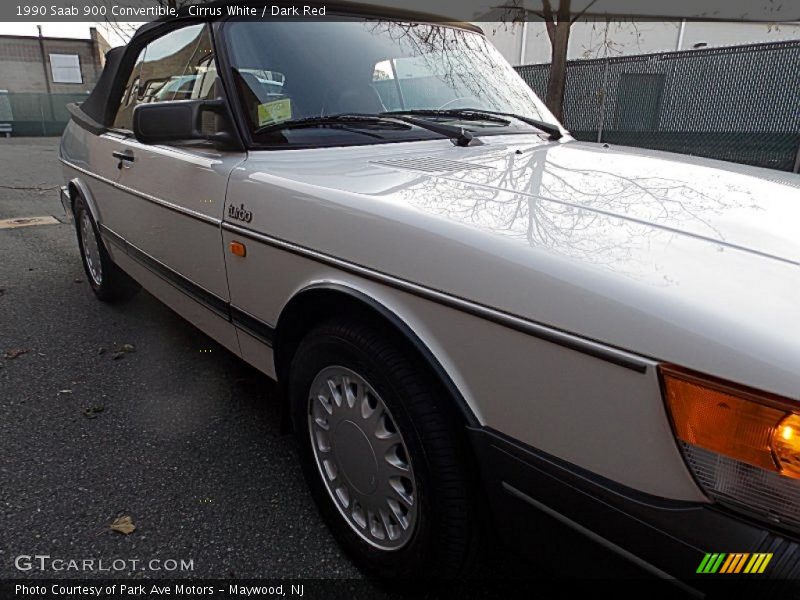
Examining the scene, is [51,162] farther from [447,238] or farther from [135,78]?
[447,238]

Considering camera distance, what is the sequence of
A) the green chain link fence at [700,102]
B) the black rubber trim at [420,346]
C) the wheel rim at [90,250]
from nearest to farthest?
1. the black rubber trim at [420,346]
2. the wheel rim at [90,250]
3. the green chain link fence at [700,102]

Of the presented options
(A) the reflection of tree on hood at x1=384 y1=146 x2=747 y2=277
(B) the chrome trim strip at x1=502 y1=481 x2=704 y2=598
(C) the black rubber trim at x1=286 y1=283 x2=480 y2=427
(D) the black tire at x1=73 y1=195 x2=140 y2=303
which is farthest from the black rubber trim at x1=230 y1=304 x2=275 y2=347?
(D) the black tire at x1=73 y1=195 x2=140 y2=303

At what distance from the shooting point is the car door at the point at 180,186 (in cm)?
220

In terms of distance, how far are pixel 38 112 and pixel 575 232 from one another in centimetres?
2938

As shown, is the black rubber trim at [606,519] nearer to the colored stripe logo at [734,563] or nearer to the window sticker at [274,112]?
the colored stripe logo at [734,563]

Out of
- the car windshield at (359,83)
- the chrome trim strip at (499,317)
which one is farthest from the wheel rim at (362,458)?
the car windshield at (359,83)

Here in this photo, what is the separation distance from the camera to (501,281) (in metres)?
1.21

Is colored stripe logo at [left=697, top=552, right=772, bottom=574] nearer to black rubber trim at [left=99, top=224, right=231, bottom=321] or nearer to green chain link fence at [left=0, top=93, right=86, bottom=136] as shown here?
black rubber trim at [left=99, top=224, right=231, bottom=321]

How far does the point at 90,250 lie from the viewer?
404cm

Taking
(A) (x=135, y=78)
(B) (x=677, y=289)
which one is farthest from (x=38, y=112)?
(B) (x=677, y=289)

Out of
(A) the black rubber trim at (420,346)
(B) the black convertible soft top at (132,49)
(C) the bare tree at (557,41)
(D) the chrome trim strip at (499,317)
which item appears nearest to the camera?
(D) the chrome trim strip at (499,317)

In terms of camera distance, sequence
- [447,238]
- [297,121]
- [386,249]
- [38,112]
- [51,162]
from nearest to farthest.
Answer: [447,238] < [386,249] < [297,121] < [51,162] < [38,112]

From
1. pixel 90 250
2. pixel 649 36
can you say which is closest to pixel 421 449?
pixel 90 250

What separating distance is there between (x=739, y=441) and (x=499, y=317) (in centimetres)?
48
